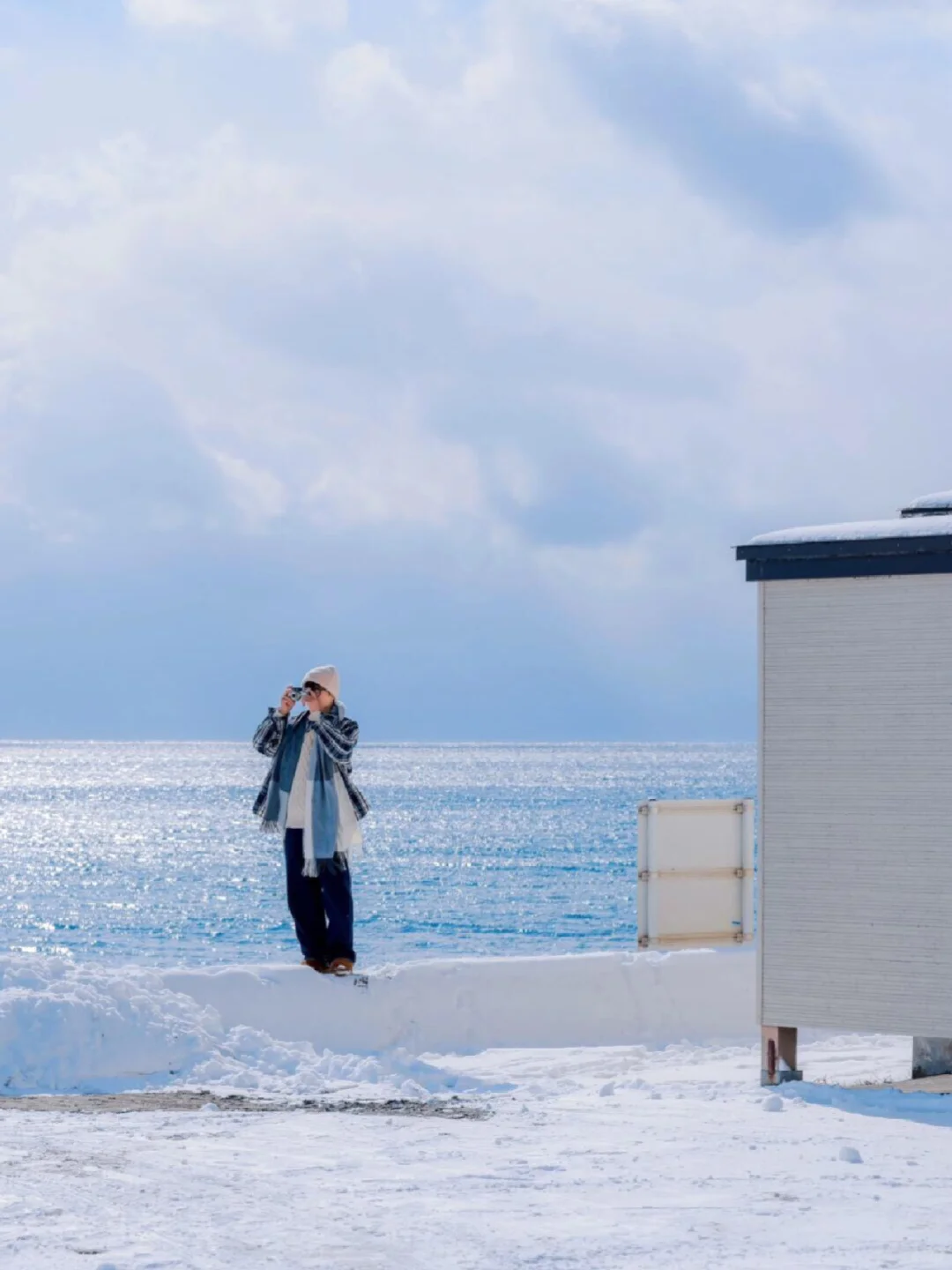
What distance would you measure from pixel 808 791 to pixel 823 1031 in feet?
→ 10.7

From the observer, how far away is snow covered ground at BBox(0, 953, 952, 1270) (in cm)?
539

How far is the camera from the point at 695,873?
13.0m

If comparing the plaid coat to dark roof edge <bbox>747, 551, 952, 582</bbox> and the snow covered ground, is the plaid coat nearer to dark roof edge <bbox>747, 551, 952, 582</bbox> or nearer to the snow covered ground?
the snow covered ground

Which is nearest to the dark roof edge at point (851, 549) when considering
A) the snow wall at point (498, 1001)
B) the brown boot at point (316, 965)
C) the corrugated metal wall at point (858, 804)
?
the corrugated metal wall at point (858, 804)

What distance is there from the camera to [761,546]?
8.69m

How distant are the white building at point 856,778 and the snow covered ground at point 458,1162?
0.45m

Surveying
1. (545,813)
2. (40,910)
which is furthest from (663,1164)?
(545,813)

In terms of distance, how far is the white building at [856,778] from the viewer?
818 cm

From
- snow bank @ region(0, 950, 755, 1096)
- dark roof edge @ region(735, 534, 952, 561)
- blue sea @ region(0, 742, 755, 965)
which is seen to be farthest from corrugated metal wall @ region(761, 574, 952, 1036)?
blue sea @ region(0, 742, 755, 965)

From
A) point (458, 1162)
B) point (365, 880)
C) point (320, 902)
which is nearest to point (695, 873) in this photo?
point (320, 902)

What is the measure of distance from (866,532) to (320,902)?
4.25 m

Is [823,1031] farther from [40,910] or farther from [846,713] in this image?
[40,910]

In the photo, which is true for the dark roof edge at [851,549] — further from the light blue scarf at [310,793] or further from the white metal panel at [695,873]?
the white metal panel at [695,873]

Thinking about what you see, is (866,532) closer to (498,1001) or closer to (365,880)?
(498,1001)
